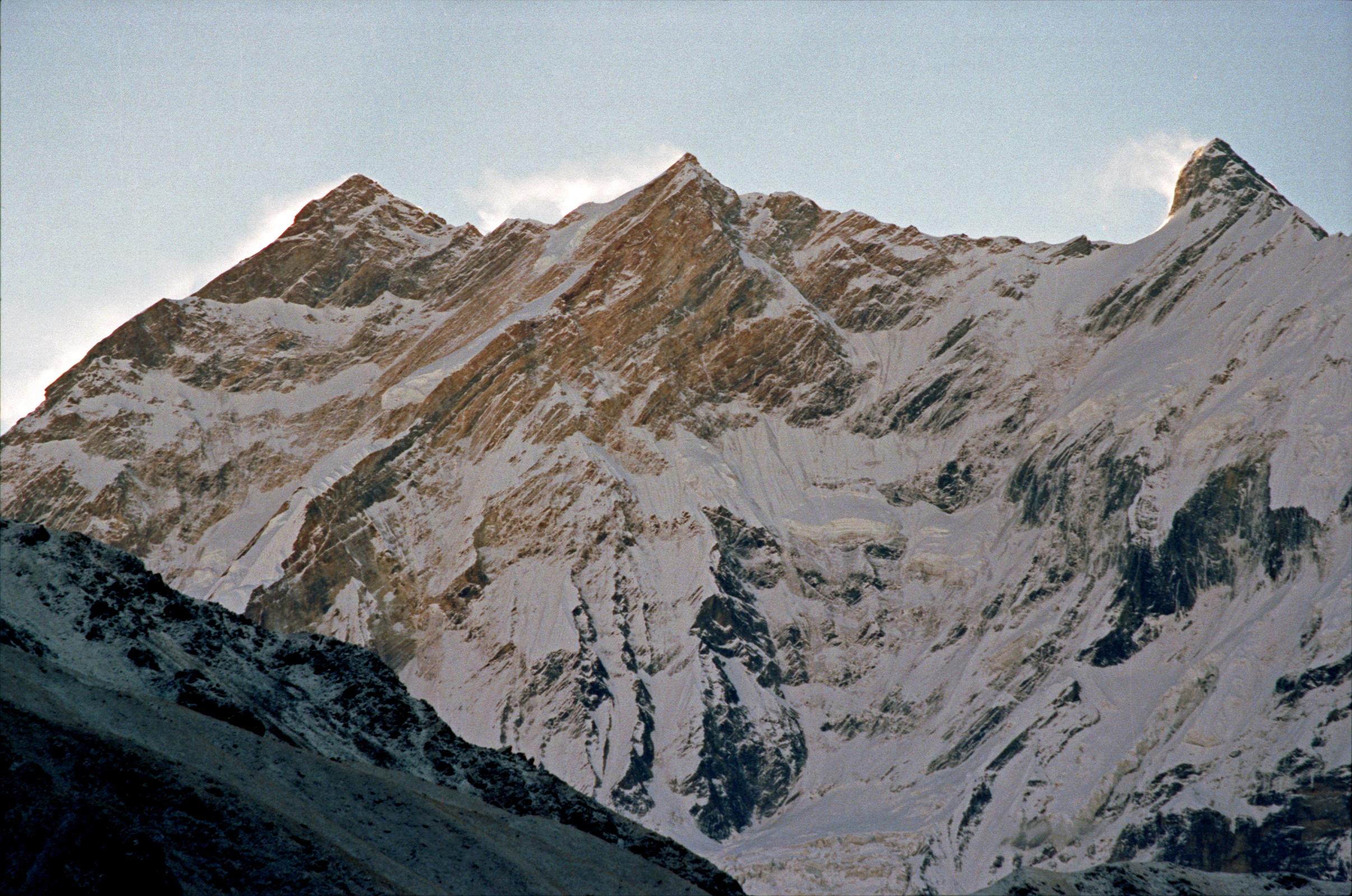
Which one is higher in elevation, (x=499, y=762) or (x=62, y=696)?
(x=499, y=762)

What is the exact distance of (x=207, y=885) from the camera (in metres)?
77.4

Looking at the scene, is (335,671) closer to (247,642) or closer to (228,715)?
(247,642)

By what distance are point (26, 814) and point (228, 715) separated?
114 ft

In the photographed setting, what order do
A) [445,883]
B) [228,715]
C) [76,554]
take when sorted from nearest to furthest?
[445,883] → [228,715] → [76,554]

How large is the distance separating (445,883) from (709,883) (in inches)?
1219

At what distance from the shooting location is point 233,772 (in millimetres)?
92250

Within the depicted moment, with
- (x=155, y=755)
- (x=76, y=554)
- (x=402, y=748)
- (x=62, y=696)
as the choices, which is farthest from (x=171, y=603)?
(x=155, y=755)

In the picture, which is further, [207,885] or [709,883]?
[709,883]

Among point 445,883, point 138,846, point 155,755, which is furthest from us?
point 445,883

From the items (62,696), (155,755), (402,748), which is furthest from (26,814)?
(402,748)

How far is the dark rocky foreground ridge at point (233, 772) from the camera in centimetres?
7594

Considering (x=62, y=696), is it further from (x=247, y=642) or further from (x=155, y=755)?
→ (x=247, y=642)

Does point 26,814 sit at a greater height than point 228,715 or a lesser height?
lesser

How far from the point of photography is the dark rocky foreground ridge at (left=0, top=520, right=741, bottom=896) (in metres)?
75.9
